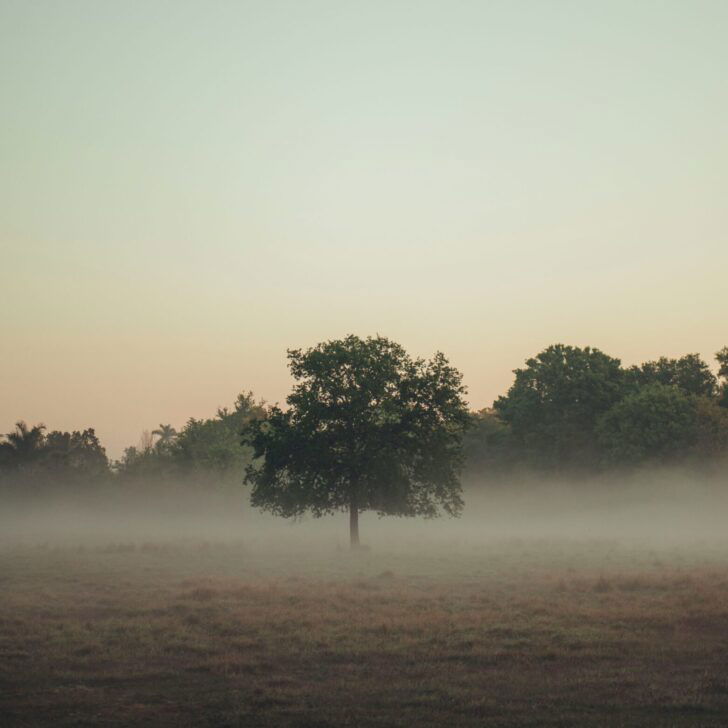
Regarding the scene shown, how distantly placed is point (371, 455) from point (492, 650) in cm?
3369

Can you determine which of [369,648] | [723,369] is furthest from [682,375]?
[369,648]

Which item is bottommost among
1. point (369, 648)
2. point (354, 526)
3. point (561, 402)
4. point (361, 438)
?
point (369, 648)

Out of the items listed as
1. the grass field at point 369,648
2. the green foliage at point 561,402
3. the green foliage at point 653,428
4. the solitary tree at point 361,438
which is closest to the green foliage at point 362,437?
the solitary tree at point 361,438

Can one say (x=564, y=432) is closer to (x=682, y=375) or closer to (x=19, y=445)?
(x=682, y=375)

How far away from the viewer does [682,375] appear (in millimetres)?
107812

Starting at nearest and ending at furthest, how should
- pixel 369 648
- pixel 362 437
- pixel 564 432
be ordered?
pixel 369 648, pixel 362 437, pixel 564 432

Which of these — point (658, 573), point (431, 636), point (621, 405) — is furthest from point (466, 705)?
point (621, 405)

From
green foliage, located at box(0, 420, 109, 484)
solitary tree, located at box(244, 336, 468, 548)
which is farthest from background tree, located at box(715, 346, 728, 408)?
green foliage, located at box(0, 420, 109, 484)

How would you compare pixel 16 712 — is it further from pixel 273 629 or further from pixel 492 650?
pixel 492 650

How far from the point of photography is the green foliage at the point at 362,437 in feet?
171

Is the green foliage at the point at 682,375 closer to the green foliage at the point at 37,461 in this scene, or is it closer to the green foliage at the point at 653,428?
the green foliage at the point at 653,428

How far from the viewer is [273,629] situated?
830 inches

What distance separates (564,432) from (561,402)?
17.7 feet

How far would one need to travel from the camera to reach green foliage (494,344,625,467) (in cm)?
10194
